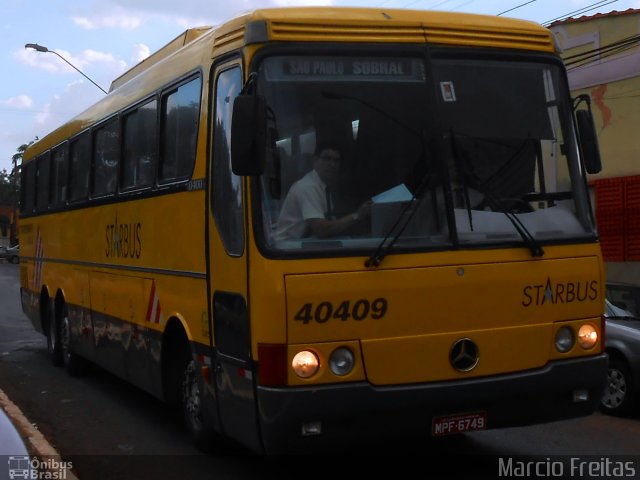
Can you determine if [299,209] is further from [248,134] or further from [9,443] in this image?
[9,443]

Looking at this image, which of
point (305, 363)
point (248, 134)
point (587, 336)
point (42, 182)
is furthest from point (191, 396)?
point (42, 182)

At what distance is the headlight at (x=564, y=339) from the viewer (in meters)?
6.10

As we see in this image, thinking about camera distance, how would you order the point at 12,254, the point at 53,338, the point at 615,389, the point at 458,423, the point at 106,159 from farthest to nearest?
the point at 12,254 → the point at 53,338 → the point at 106,159 → the point at 615,389 → the point at 458,423

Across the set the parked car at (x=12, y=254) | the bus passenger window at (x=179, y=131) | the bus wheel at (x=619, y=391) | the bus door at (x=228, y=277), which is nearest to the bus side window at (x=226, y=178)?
the bus door at (x=228, y=277)

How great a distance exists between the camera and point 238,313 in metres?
5.84

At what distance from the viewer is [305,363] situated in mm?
5465

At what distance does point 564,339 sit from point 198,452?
3.22 meters

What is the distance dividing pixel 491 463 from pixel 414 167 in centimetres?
265

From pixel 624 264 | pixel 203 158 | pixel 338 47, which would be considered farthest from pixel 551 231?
pixel 624 264

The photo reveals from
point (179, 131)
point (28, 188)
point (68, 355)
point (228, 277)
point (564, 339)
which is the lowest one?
point (68, 355)

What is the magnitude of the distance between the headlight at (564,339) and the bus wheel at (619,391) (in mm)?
3088

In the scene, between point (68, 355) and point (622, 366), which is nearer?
point (622, 366)

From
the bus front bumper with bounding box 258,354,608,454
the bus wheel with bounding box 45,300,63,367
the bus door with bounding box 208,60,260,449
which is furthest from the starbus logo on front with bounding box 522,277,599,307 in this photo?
the bus wheel with bounding box 45,300,63,367

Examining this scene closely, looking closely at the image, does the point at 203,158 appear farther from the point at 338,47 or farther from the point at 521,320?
the point at 521,320
